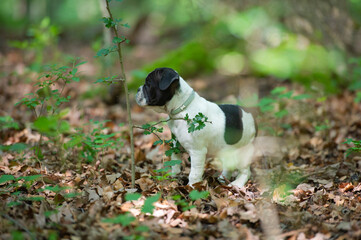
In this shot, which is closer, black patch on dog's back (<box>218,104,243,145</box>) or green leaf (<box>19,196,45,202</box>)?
green leaf (<box>19,196,45,202</box>)

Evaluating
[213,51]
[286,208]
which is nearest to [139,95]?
[286,208]

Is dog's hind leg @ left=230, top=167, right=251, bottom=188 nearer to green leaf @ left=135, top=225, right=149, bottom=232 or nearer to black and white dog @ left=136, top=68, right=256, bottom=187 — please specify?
black and white dog @ left=136, top=68, right=256, bottom=187

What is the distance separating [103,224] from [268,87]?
6.07 meters

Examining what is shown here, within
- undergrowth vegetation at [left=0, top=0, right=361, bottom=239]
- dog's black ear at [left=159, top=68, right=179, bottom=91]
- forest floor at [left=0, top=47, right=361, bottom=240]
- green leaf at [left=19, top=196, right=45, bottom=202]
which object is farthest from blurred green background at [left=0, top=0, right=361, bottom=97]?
green leaf at [left=19, top=196, right=45, bottom=202]

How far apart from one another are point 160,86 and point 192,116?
51 centimetres

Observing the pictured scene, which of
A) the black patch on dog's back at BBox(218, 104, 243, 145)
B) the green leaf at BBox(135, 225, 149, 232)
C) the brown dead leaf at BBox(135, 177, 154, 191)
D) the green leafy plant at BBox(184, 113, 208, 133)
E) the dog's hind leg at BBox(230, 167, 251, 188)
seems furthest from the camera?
the dog's hind leg at BBox(230, 167, 251, 188)

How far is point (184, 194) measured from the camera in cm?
393

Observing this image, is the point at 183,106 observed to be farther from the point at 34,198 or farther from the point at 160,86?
the point at 34,198

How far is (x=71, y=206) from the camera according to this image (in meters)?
3.57

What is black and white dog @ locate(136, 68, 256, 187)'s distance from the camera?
12.4 ft

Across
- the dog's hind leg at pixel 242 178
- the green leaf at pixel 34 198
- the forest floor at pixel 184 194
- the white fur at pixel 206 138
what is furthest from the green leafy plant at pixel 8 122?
the dog's hind leg at pixel 242 178

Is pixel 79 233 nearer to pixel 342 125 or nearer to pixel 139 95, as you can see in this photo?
pixel 139 95

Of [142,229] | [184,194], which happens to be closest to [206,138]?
[184,194]

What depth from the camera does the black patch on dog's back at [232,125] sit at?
13.5 feet
